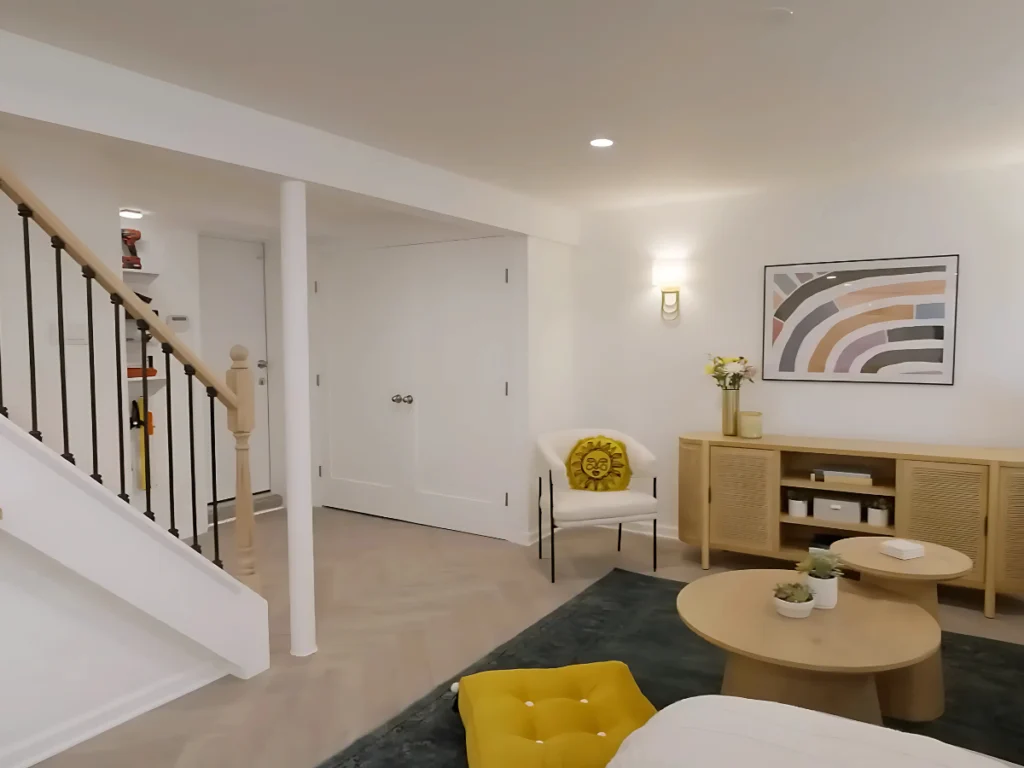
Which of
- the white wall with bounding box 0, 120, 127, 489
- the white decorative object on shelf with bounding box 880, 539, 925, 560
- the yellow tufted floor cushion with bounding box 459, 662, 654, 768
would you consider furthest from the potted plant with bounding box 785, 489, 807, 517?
the white wall with bounding box 0, 120, 127, 489

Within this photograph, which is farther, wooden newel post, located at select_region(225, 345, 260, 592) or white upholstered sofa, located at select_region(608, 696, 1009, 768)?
wooden newel post, located at select_region(225, 345, 260, 592)

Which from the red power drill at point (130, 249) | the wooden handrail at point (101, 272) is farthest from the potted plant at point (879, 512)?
the red power drill at point (130, 249)

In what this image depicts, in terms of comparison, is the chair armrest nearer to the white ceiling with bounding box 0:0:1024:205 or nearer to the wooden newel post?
the white ceiling with bounding box 0:0:1024:205

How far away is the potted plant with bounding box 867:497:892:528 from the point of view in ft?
13.0

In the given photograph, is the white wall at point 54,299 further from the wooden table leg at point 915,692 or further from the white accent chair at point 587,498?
the wooden table leg at point 915,692

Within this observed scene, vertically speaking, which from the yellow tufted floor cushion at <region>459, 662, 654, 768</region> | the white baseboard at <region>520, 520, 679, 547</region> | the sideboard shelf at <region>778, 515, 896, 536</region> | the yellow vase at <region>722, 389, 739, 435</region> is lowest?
the white baseboard at <region>520, 520, 679, 547</region>

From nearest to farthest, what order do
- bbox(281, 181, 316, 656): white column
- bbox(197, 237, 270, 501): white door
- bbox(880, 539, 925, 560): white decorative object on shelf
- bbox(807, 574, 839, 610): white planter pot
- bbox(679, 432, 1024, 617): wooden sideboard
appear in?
bbox(807, 574, 839, 610): white planter pot, bbox(880, 539, 925, 560): white decorative object on shelf, bbox(281, 181, 316, 656): white column, bbox(679, 432, 1024, 617): wooden sideboard, bbox(197, 237, 270, 501): white door

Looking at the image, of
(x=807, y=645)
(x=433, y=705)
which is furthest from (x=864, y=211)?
(x=433, y=705)

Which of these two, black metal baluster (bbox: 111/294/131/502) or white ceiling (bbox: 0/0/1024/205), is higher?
white ceiling (bbox: 0/0/1024/205)

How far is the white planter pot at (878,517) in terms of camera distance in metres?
3.95

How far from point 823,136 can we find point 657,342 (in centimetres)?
196

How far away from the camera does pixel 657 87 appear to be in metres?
2.63

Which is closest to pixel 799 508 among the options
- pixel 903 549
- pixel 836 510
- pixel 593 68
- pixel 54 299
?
pixel 836 510

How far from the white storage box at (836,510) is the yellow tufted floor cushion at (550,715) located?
207 cm
